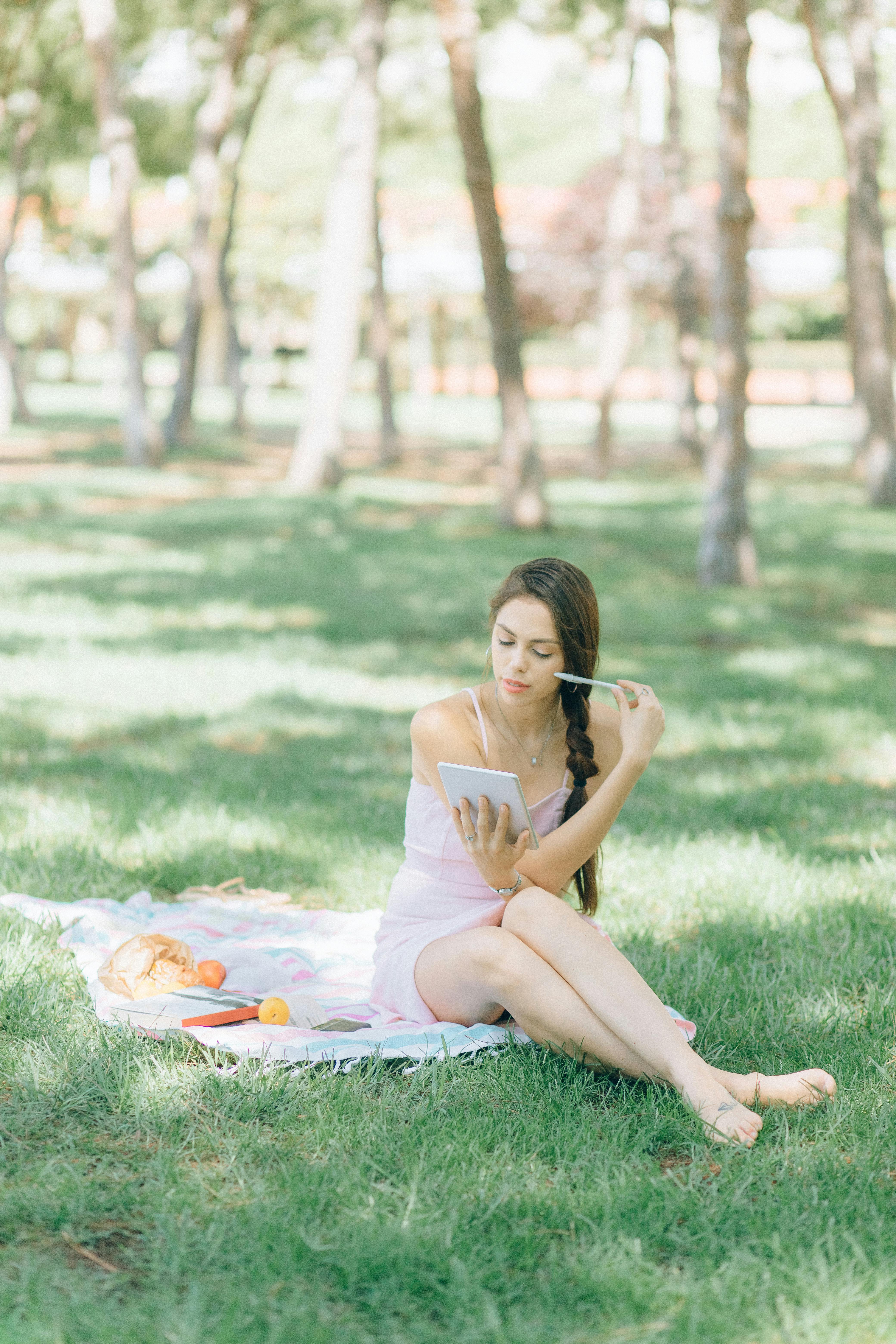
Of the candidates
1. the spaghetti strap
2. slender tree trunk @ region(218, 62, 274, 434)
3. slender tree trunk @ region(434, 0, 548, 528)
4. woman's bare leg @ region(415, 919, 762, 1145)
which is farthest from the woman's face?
slender tree trunk @ region(218, 62, 274, 434)

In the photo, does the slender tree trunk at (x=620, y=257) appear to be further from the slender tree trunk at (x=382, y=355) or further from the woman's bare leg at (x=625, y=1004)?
the woman's bare leg at (x=625, y=1004)

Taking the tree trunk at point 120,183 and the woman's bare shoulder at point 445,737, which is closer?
the woman's bare shoulder at point 445,737

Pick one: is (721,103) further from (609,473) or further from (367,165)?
(609,473)

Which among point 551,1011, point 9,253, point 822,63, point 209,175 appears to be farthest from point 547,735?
point 9,253

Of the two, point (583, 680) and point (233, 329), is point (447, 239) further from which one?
point (583, 680)

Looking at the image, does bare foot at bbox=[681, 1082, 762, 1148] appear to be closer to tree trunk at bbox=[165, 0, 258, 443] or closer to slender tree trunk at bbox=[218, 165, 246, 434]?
tree trunk at bbox=[165, 0, 258, 443]

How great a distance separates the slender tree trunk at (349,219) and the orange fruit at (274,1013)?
1353cm

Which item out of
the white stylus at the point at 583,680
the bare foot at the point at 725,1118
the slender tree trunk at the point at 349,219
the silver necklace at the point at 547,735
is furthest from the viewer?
the slender tree trunk at the point at 349,219

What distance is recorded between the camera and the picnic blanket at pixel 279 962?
3439 millimetres

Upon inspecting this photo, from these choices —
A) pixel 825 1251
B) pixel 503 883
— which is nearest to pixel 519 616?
pixel 503 883

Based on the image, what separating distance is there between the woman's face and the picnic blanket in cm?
85

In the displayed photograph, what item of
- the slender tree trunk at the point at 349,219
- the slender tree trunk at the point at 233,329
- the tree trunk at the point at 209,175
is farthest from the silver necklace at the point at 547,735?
the slender tree trunk at the point at 233,329

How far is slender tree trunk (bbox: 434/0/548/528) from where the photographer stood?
12.5m

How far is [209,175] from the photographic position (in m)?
20.6
